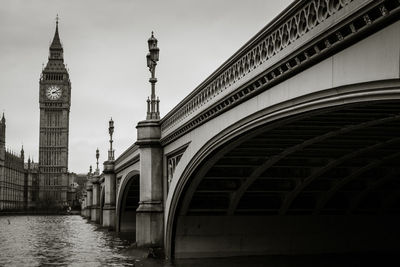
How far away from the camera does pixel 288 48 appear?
1035 cm

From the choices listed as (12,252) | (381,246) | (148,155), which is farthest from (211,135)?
(12,252)

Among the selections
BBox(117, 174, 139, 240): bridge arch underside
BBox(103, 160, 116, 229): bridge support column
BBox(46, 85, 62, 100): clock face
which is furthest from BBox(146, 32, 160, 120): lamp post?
BBox(46, 85, 62, 100): clock face

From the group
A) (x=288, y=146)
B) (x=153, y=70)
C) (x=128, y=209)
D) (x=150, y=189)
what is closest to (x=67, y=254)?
(x=150, y=189)

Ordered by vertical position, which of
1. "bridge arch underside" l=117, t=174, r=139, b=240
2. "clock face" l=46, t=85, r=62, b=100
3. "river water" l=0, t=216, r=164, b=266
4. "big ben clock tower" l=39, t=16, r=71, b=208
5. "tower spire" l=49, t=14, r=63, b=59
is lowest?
"river water" l=0, t=216, r=164, b=266

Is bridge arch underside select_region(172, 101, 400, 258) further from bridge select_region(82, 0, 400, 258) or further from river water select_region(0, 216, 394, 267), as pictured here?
river water select_region(0, 216, 394, 267)

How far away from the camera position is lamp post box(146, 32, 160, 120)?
76.4 feet

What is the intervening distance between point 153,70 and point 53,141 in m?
131

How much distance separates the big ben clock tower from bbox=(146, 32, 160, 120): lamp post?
12762 cm

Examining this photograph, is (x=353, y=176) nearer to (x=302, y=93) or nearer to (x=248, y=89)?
(x=248, y=89)

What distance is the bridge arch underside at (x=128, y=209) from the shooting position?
42.0m

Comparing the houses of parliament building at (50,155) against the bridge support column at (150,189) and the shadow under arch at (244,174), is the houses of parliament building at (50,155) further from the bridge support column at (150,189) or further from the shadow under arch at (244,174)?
the shadow under arch at (244,174)

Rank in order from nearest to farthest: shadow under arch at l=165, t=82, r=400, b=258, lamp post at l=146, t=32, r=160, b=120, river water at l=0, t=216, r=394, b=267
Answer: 1. shadow under arch at l=165, t=82, r=400, b=258
2. river water at l=0, t=216, r=394, b=267
3. lamp post at l=146, t=32, r=160, b=120

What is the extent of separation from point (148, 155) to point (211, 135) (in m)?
7.83

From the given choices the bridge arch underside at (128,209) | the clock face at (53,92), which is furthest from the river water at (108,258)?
Result: the clock face at (53,92)
